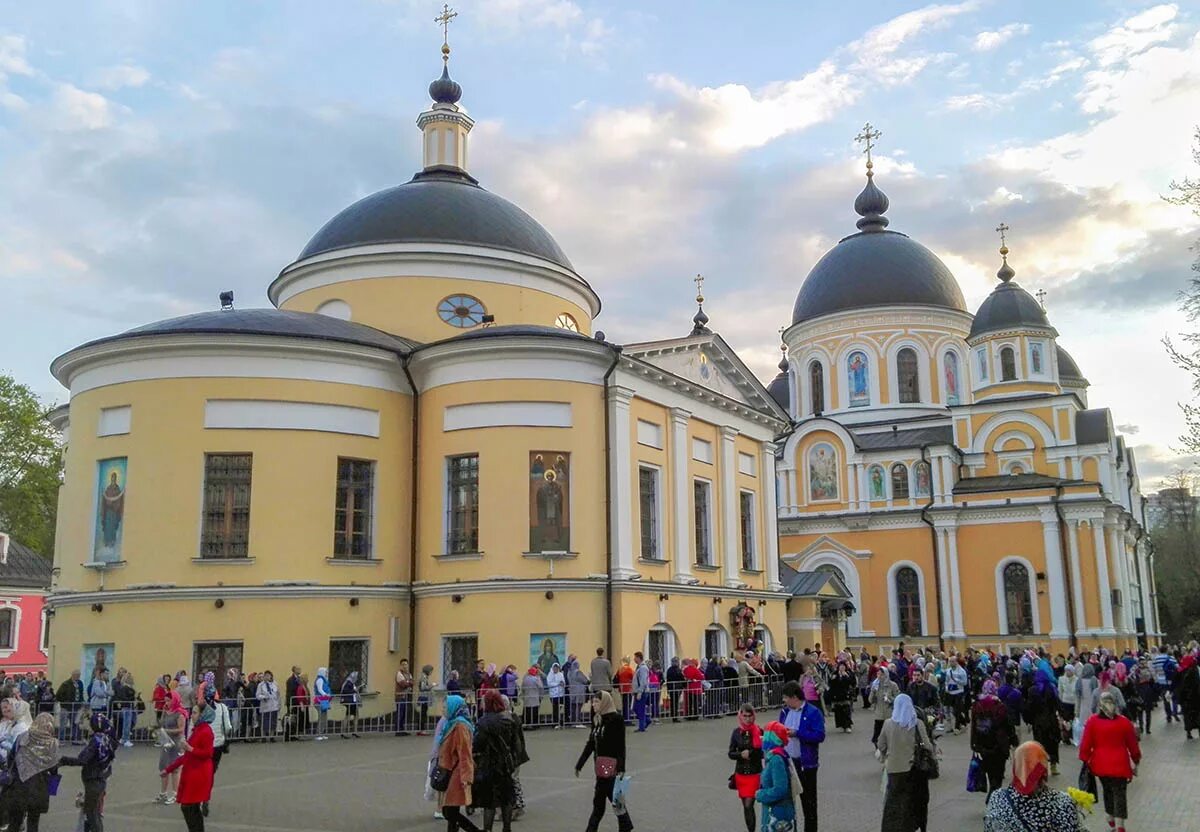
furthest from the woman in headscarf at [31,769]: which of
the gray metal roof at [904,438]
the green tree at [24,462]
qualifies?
the gray metal roof at [904,438]

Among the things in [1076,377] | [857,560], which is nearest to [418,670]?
[857,560]

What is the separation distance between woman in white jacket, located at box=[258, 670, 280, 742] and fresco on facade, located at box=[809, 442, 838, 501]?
35222 millimetres

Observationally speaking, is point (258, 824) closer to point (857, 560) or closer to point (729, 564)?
point (729, 564)

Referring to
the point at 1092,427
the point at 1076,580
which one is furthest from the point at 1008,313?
the point at 1076,580

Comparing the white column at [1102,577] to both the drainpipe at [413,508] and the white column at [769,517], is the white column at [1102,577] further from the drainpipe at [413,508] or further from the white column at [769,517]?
the drainpipe at [413,508]

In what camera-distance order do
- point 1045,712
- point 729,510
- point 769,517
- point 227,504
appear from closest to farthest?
1. point 1045,712
2. point 227,504
3. point 729,510
4. point 769,517

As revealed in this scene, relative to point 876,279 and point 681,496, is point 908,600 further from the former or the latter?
point 681,496

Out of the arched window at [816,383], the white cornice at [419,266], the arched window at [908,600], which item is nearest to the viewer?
the white cornice at [419,266]

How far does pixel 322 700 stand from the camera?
21203mm

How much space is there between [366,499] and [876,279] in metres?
37.5

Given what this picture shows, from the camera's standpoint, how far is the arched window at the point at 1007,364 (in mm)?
50094

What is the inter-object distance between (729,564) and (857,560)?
837 inches

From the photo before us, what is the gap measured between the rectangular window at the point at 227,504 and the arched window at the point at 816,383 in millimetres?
38157

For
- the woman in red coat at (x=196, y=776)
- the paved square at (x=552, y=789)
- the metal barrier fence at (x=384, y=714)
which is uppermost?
the woman in red coat at (x=196, y=776)
